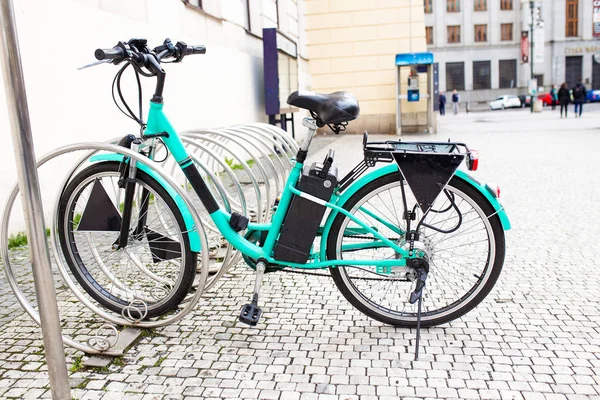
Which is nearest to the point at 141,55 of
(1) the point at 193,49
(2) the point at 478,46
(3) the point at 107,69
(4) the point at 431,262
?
(1) the point at 193,49

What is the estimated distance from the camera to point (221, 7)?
9.88 m

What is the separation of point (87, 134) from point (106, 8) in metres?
1.48

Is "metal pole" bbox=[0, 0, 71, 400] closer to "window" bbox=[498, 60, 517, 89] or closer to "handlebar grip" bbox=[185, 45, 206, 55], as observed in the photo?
"handlebar grip" bbox=[185, 45, 206, 55]

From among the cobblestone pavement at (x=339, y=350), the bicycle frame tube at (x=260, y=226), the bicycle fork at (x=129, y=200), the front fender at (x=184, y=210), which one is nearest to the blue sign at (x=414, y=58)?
the cobblestone pavement at (x=339, y=350)

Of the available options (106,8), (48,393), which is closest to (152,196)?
(48,393)

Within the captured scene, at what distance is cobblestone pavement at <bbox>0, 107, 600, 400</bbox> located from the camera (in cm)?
252

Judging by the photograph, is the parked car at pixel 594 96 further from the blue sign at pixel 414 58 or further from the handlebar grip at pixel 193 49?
the handlebar grip at pixel 193 49

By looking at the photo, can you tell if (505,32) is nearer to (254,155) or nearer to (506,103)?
(506,103)

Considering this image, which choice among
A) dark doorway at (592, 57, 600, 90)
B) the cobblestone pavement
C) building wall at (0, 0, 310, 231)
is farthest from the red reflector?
dark doorway at (592, 57, 600, 90)

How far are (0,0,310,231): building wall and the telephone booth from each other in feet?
19.8

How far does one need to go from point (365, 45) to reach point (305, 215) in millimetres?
14662

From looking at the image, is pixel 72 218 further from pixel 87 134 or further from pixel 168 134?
pixel 87 134

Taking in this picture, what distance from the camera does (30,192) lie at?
2.12 metres

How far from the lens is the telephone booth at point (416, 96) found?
623 inches
